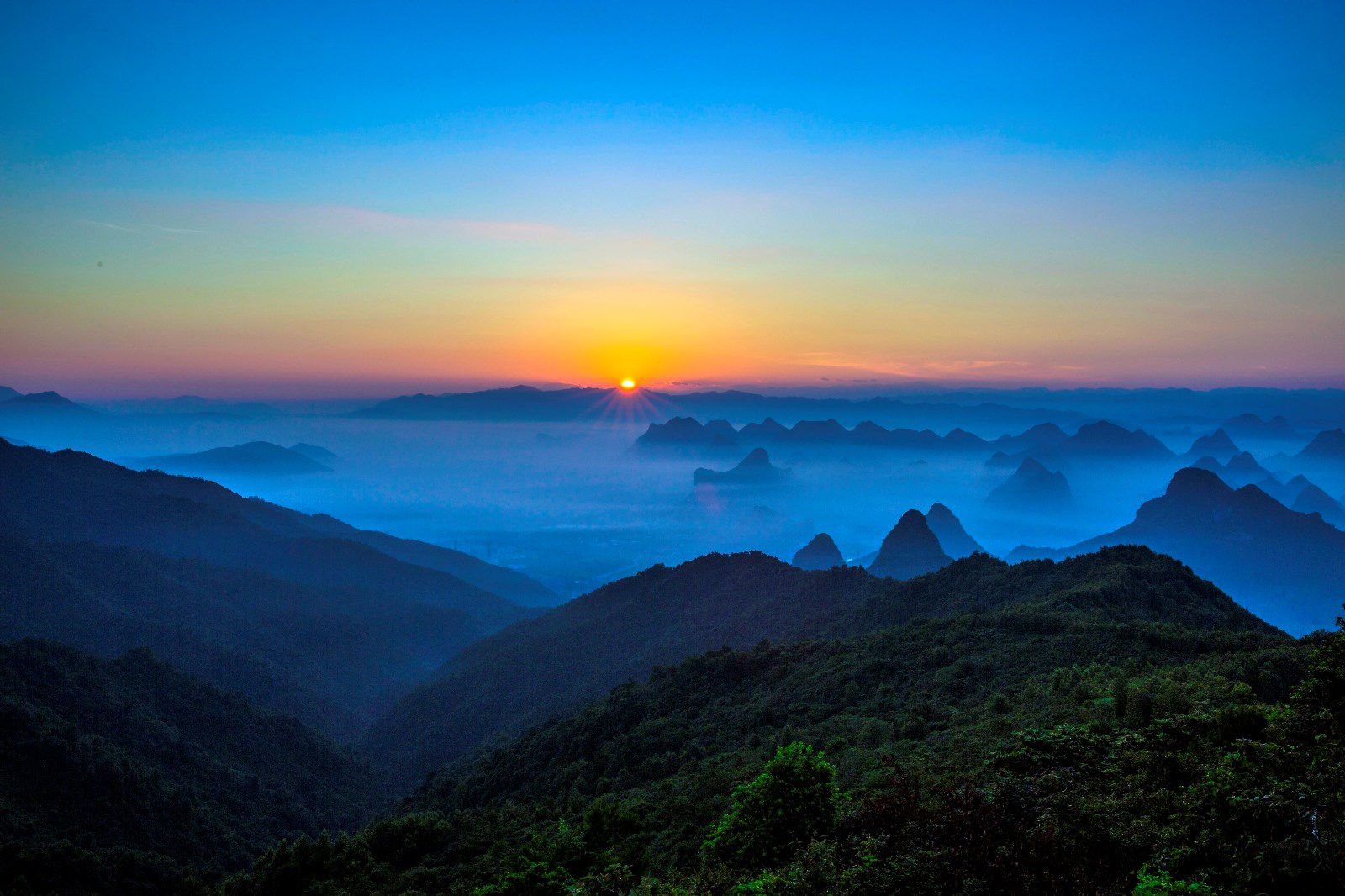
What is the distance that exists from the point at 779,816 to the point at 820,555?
155m

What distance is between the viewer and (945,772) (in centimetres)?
1809

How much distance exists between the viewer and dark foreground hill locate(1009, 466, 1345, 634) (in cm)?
14788

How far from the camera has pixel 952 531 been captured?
198 meters

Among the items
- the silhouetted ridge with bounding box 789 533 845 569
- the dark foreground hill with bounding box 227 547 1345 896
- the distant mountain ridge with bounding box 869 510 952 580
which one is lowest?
the silhouetted ridge with bounding box 789 533 845 569

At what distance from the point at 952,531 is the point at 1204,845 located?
670 feet

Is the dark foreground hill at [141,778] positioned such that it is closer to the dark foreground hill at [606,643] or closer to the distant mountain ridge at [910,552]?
the dark foreground hill at [606,643]

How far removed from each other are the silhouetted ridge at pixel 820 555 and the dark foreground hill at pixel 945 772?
114 metres

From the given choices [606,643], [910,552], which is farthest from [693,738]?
[910,552]

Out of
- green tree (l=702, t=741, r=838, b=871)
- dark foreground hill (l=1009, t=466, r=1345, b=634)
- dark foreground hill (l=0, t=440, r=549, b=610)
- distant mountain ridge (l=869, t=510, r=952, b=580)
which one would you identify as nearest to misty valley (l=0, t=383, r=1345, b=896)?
green tree (l=702, t=741, r=838, b=871)

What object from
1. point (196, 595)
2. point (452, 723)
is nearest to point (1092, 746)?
point (452, 723)

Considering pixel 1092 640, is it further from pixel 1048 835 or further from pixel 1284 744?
pixel 1048 835

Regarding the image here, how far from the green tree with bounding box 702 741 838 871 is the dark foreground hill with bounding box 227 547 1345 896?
2.1 inches

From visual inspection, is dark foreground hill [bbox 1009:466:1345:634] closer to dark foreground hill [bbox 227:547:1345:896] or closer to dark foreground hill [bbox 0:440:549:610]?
dark foreground hill [bbox 227:547:1345:896]

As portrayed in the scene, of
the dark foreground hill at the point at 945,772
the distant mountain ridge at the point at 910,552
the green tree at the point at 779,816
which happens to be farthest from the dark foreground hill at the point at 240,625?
the distant mountain ridge at the point at 910,552
